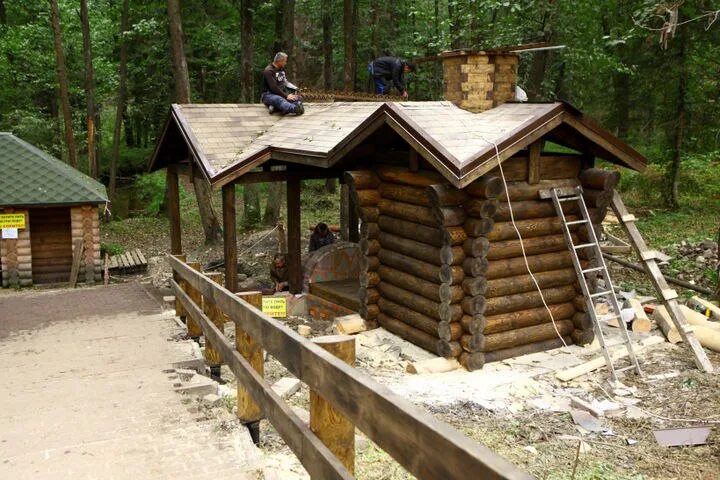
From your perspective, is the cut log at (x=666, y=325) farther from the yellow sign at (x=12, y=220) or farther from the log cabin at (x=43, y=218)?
the yellow sign at (x=12, y=220)

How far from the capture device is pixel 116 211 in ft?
93.1

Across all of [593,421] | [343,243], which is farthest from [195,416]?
[343,243]

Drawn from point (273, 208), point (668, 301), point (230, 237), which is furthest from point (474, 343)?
point (273, 208)

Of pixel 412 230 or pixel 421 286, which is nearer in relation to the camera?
pixel 421 286

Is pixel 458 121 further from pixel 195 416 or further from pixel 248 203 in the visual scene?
pixel 248 203

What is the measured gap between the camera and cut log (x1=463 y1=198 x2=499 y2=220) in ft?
29.4

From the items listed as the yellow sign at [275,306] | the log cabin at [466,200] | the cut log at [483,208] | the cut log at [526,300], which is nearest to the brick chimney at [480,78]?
the log cabin at [466,200]

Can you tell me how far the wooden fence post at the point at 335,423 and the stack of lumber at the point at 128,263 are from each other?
16.9 m

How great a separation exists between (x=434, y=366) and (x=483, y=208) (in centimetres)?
233

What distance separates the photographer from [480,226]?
9.06 meters

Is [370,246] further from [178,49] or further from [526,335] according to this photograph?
[178,49]

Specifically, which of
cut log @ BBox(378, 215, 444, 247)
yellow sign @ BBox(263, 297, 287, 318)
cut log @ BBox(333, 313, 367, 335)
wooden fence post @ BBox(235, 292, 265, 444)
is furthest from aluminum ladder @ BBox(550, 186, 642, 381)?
wooden fence post @ BBox(235, 292, 265, 444)

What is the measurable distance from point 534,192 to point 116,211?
2272cm

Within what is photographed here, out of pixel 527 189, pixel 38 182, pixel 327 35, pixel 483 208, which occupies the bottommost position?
pixel 483 208
